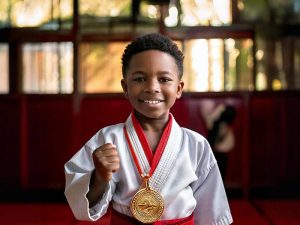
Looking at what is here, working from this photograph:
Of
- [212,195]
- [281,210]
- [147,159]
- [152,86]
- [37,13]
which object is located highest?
[37,13]

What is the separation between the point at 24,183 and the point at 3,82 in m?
0.92

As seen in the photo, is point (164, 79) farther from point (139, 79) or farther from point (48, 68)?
point (48, 68)

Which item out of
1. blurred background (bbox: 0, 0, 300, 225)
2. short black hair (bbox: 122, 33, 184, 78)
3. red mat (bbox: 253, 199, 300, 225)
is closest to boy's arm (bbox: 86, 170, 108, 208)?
short black hair (bbox: 122, 33, 184, 78)

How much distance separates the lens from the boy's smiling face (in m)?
1.47

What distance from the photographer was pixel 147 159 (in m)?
1.49

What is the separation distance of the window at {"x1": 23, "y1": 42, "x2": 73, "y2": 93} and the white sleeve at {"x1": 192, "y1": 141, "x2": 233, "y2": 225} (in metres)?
2.92

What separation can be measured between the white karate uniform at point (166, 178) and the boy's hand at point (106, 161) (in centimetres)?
8

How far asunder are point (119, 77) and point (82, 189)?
2996mm

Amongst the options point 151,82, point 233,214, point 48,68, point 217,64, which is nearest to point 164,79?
point 151,82

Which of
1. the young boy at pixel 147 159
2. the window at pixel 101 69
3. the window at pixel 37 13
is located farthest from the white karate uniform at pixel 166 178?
the window at pixel 37 13

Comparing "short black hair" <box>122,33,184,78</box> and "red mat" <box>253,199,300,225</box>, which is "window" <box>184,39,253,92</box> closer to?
"red mat" <box>253,199,300,225</box>

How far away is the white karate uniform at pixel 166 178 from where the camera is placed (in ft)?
4.70

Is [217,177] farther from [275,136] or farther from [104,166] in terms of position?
[275,136]

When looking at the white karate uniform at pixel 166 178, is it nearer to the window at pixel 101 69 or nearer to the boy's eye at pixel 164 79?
the boy's eye at pixel 164 79
